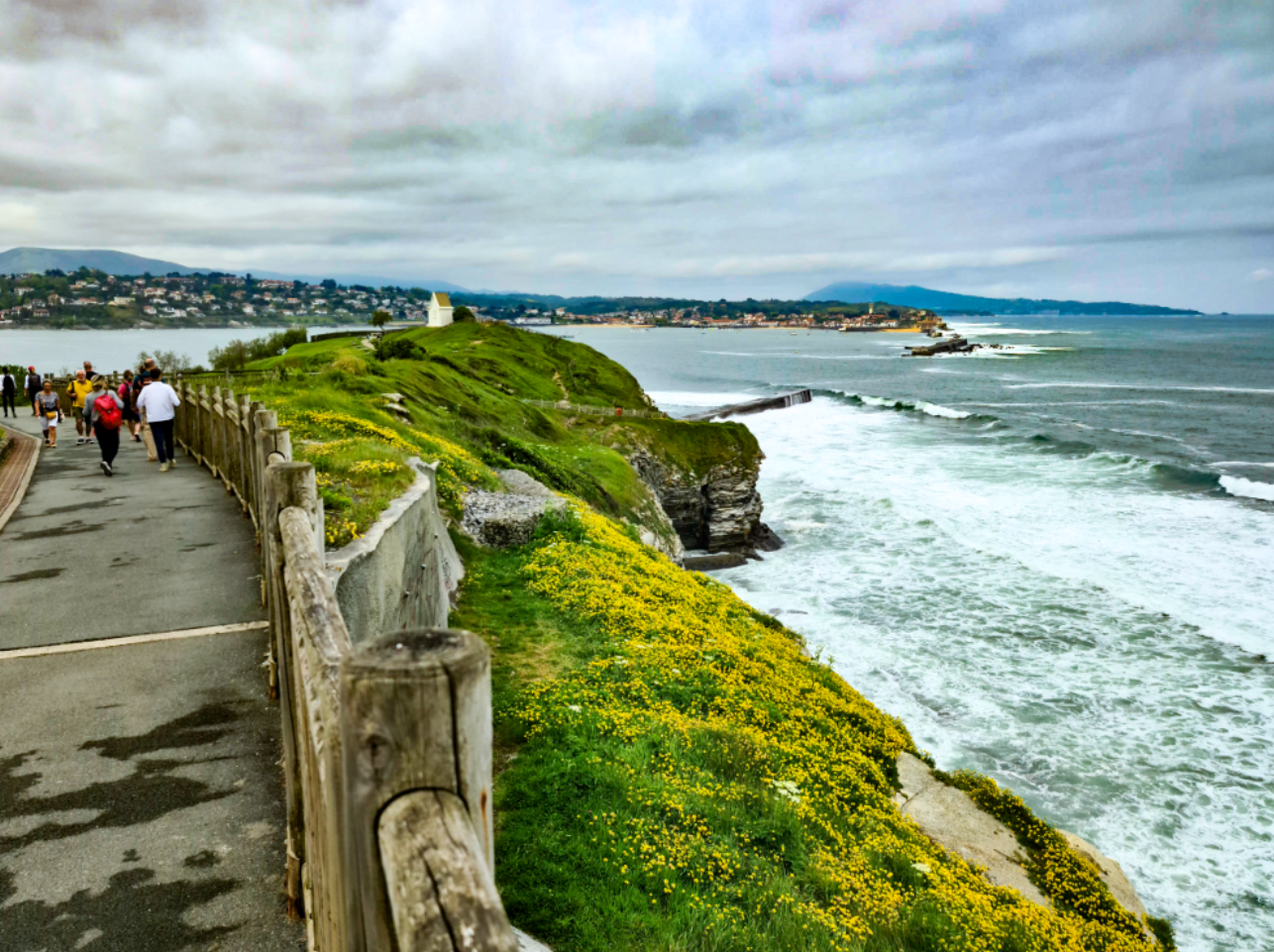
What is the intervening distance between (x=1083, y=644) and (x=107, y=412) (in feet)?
85.9

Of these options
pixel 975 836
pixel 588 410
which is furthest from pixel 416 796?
pixel 588 410

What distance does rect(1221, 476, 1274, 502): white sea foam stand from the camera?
4316 cm

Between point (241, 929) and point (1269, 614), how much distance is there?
30.8 metres

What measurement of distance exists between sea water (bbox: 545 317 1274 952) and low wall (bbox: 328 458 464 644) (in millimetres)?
11513

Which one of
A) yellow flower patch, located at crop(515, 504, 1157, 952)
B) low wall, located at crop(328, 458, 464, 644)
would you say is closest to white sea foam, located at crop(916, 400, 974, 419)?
yellow flower patch, located at crop(515, 504, 1157, 952)

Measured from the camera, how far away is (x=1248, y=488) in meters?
44.7

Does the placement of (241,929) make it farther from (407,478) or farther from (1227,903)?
(1227,903)

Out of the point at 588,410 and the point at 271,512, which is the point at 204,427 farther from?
the point at 588,410

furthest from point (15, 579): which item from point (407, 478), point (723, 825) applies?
point (723, 825)

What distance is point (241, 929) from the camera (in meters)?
5.04

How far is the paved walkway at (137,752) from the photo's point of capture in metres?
5.13

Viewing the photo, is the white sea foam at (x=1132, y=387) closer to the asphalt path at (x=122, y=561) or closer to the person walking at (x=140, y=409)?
the person walking at (x=140, y=409)

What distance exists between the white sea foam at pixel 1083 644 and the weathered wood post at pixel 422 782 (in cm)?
1484

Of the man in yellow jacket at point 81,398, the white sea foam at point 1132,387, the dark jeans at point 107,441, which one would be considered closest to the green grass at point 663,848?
the dark jeans at point 107,441
